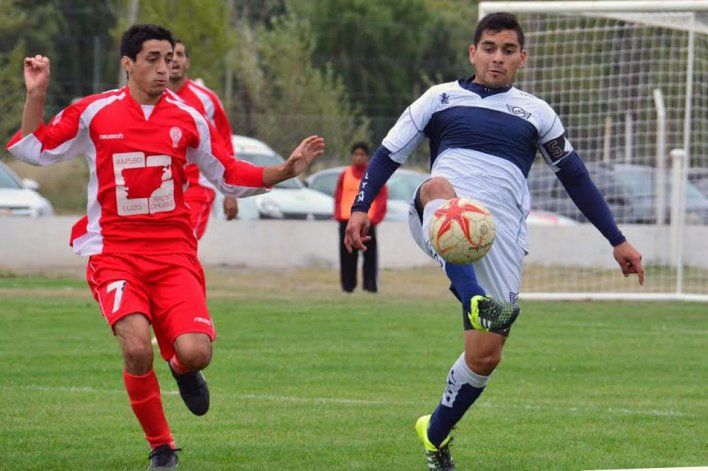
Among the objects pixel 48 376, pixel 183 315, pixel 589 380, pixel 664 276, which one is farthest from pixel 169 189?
pixel 664 276

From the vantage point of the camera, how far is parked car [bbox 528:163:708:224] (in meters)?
20.0

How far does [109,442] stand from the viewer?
7.87m

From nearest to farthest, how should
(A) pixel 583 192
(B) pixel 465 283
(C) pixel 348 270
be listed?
(B) pixel 465 283 → (A) pixel 583 192 → (C) pixel 348 270

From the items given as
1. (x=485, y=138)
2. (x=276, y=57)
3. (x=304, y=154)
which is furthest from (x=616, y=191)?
(x=276, y=57)

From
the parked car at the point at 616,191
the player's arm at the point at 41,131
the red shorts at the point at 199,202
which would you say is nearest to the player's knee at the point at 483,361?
the player's arm at the point at 41,131

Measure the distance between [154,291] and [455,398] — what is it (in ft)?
4.99

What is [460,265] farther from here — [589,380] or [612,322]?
[612,322]

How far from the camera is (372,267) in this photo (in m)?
18.7

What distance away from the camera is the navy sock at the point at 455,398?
22.3 ft

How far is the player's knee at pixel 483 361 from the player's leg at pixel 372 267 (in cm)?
1166

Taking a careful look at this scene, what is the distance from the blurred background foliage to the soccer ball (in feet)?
64.7

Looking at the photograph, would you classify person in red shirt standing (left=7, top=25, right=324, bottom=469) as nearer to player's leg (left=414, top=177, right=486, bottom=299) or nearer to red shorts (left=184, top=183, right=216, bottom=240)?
player's leg (left=414, top=177, right=486, bottom=299)

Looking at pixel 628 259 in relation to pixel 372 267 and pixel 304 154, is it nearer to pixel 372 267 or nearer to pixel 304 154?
pixel 304 154

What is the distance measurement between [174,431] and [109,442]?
1.74 feet
